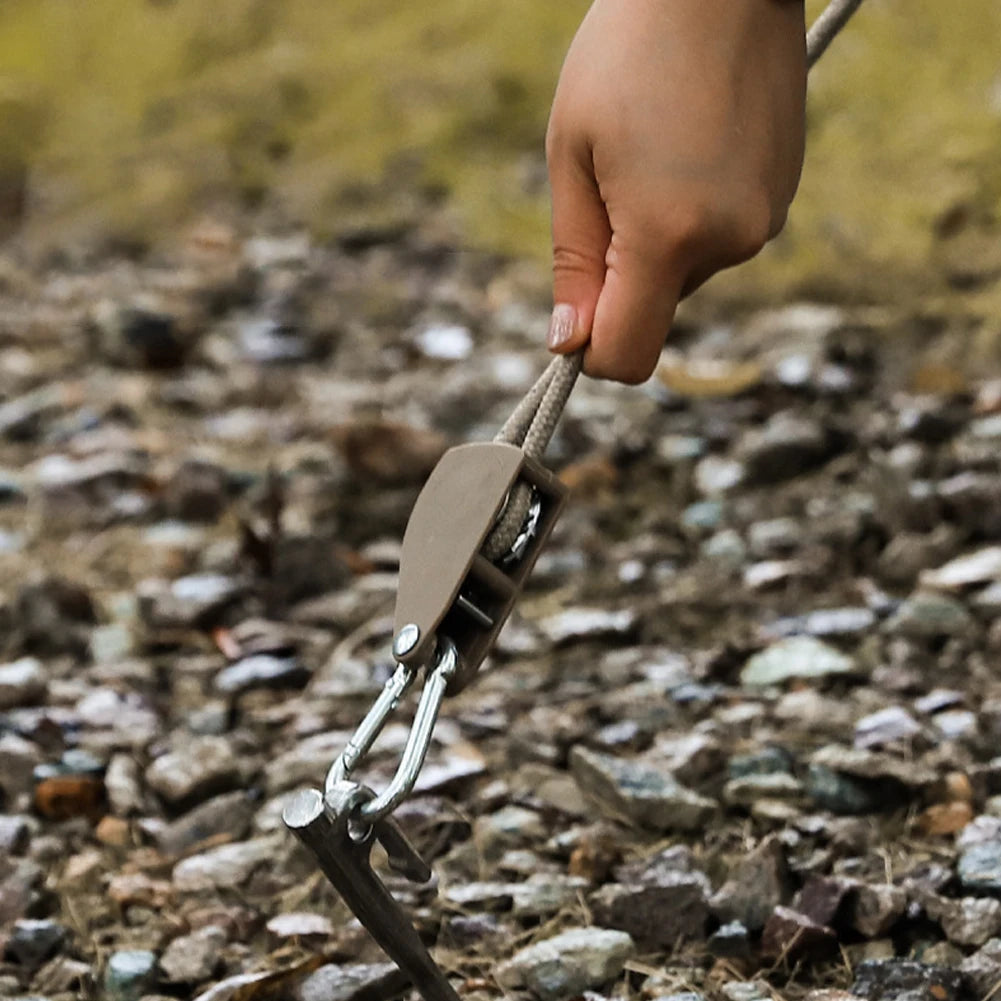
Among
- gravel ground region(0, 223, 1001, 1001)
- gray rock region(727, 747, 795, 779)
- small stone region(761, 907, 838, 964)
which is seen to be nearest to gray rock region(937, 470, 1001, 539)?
gravel ground region(0, 223, 1001, 1001)

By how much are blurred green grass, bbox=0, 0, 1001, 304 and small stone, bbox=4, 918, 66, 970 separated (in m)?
2.37

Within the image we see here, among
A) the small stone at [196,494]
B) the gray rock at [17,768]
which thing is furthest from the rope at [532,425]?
the small stone at [196,494]

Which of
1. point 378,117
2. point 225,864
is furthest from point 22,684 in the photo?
point 378,117

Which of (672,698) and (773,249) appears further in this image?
(773,249)

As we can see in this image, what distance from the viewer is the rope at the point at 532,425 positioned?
1134 mm

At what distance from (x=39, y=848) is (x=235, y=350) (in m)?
1.94

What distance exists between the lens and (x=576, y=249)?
1.24 m

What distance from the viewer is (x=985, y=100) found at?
3.46m

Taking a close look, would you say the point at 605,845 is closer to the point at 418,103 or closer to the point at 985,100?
the point at 985,100

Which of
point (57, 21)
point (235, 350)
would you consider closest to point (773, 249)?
point (235, 350)

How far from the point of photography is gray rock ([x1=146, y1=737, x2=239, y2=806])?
176 centimetres

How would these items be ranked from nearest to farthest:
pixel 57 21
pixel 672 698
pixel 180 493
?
1. pixel 672 698
2. pixel 180 493
3. pixel 57 21

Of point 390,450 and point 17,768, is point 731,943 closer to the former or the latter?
point 17,768

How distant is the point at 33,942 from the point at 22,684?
652 mm
